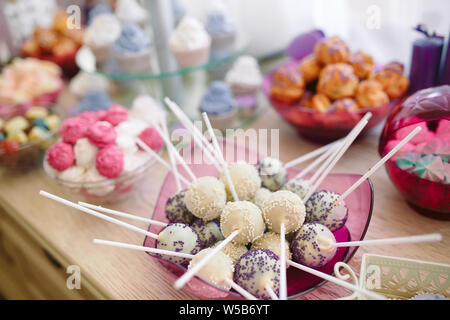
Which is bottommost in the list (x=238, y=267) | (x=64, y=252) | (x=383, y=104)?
(x=64, y=252)

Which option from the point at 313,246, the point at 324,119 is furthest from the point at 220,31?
the point at 313,246

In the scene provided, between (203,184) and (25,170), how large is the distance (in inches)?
27.9

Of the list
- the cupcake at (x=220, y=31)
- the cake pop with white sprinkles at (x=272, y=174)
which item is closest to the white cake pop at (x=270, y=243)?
the cake pop with white sprinkles at (x=272, y=174)

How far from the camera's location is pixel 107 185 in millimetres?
819

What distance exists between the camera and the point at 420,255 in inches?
27.0

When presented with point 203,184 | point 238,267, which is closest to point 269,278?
point 238,267

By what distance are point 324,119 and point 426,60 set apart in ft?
0.87

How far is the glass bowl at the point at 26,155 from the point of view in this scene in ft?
3.37

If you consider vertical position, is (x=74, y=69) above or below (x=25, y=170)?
above

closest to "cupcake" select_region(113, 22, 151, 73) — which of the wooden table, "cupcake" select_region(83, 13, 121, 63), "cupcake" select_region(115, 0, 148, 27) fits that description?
"cupcake" select_region(83, 13, 121, 63)

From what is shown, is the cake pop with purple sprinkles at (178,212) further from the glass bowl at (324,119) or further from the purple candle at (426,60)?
the purple candle at (426,60)

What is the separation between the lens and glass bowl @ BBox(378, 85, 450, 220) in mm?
663

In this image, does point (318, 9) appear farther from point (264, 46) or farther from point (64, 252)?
point (64, 252)

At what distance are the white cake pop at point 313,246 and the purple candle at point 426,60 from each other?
1.74ft
